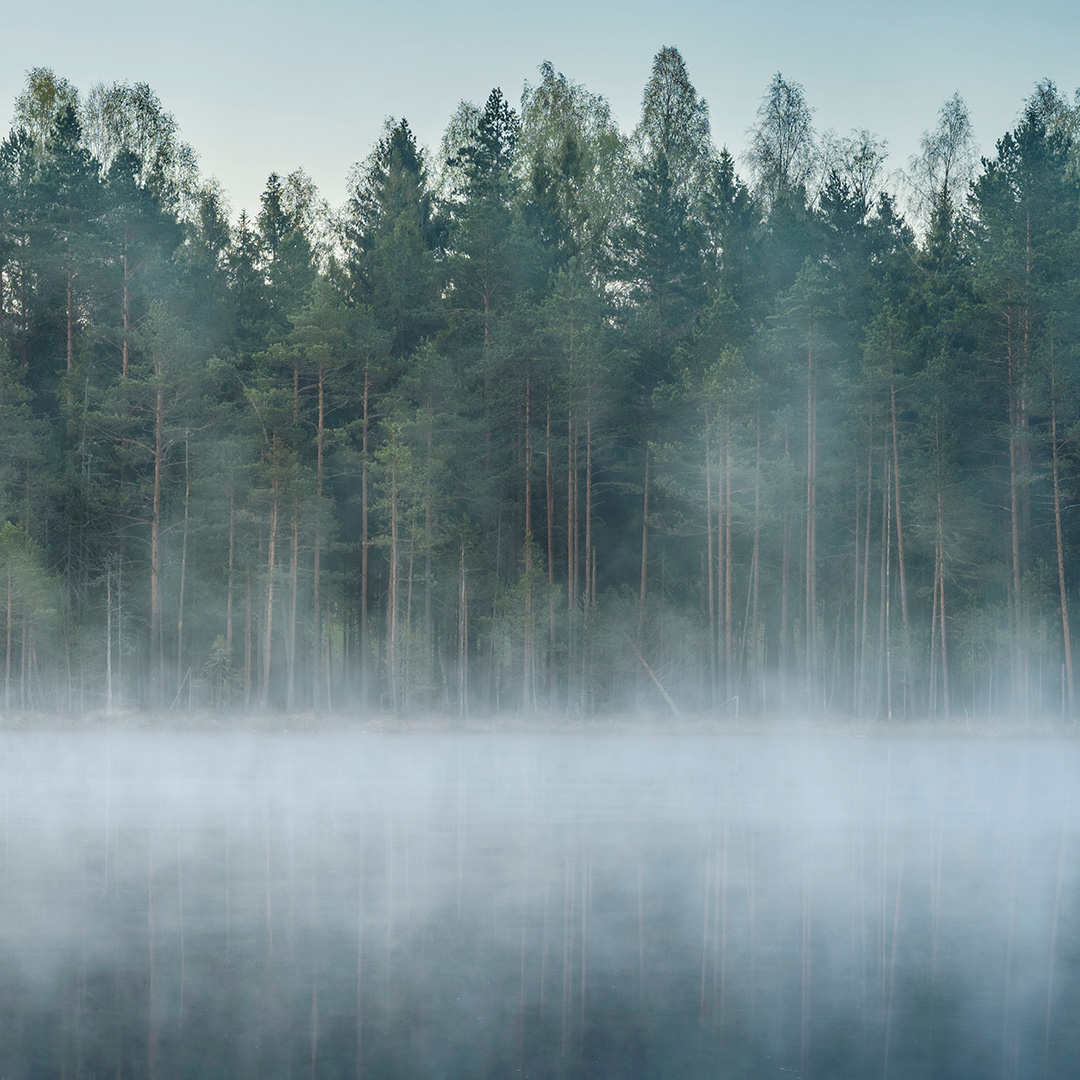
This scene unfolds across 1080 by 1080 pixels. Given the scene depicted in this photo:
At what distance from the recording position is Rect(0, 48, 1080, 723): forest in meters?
40.0

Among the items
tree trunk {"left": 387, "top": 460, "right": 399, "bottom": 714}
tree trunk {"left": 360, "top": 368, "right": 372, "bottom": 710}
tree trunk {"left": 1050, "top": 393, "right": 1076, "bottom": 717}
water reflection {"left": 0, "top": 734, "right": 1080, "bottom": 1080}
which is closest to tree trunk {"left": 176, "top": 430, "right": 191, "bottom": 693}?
tree trunk {"left": 360, "top": 368, "right": 372, "bottom": 710}

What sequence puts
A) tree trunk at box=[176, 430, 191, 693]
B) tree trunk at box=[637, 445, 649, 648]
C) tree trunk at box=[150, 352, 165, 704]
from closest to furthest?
1. tree trunk at box=[150, 352, 165, 704]
2. tree trunk at box=[176, 430, 191, 693]
3. tree trunk at box=[637, 445, 649, 648]

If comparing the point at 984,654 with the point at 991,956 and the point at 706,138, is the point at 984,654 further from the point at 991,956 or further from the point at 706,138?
the point at 991,956

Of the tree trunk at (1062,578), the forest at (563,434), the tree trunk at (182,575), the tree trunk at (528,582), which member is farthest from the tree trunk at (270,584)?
the tree trunk at (1062,578)

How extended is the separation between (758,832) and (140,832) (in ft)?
25.6

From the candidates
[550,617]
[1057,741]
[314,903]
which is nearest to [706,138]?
[550,617]

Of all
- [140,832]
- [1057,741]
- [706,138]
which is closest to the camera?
[140,832]

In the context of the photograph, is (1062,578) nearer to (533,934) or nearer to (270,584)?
(270,584)

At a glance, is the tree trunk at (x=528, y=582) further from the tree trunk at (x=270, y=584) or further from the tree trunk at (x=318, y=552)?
the tree trunk at (x=270, y=584)

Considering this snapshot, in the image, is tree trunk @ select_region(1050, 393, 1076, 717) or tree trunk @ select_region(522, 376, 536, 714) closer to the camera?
tree trunk @ select_region(1050, 393, 1076, 717)

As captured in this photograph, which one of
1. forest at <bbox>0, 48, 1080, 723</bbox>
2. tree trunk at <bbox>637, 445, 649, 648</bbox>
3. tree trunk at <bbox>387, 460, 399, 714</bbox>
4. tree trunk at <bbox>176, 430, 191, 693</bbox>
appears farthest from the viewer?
tree trunk at <bbox>637, 445, 649, 648</bbox>

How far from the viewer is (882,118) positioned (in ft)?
158

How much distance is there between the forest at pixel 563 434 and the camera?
131ft

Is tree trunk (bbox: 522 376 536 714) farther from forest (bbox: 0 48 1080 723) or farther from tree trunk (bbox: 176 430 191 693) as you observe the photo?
tree trunk (bbox: 176 430 191 693)
